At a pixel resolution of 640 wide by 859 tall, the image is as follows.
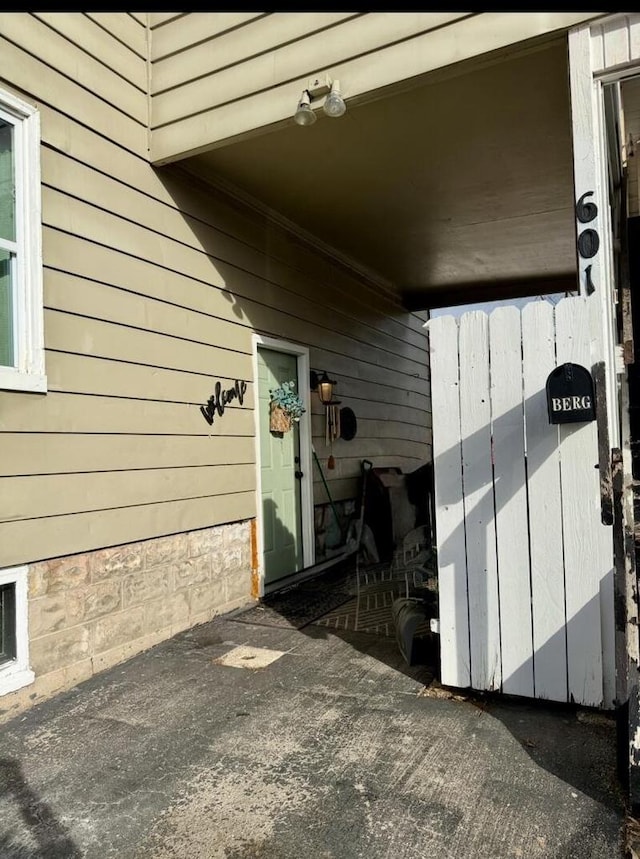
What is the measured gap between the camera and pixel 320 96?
11.0 ft

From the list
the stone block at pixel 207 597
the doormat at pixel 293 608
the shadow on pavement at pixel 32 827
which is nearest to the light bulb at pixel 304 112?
the stone block at pixel 207 597

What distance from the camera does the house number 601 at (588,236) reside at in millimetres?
2572

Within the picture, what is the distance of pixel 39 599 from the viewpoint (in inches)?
115

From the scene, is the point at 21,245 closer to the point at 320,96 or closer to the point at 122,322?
the point at 122,322

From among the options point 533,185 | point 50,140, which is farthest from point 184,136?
point 533,185

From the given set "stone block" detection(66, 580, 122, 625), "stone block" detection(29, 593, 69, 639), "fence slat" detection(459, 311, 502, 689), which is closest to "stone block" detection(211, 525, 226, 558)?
"stone block" detection(66, 580, 122, 625)

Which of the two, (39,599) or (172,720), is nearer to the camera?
(172,720)

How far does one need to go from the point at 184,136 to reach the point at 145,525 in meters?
2.41

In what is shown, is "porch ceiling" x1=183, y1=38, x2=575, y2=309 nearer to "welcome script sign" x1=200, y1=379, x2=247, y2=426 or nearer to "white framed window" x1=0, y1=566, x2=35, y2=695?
"welcome script sign" x1=200, y1=379, x2=247, y2=426

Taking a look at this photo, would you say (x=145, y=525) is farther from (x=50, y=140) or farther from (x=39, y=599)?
(x=50, y=140)

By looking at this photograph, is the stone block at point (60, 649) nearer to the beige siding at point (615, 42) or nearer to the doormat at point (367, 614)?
the doormat at point (367, 614)

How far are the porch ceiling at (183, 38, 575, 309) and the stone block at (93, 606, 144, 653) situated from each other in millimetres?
2898

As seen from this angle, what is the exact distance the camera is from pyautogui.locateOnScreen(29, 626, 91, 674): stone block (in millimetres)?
2910

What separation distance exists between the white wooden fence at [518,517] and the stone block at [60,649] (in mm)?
1854
